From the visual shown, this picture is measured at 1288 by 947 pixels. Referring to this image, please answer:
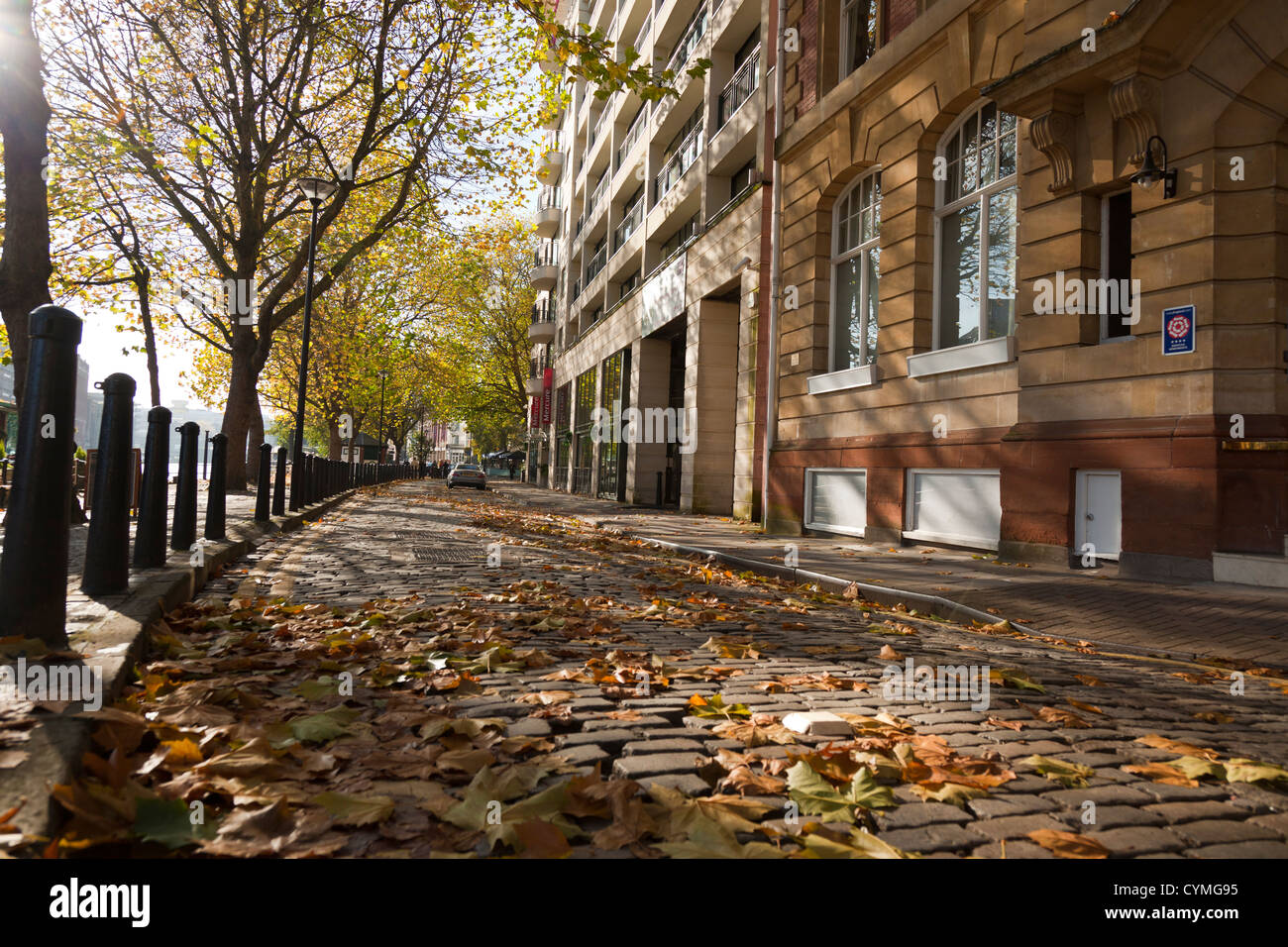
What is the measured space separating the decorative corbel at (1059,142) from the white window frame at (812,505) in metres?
4.85

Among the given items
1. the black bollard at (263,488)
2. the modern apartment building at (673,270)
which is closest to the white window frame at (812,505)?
the modern apartment building at (673,270)

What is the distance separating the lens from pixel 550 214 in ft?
157

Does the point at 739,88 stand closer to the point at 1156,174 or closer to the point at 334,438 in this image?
the point at 1156,174

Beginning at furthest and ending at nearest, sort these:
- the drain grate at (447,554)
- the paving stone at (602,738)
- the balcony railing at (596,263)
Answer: the balcony railing at (596,263), the drain grate at (447,554), the paving stone at (602,738)

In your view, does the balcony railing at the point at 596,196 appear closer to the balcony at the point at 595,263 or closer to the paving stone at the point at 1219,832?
the balcony at the point at 595,263

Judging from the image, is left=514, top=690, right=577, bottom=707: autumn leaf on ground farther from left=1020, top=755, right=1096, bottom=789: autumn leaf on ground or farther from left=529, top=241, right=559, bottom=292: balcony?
left=529, top=241, right=559, bottom=292: balcony

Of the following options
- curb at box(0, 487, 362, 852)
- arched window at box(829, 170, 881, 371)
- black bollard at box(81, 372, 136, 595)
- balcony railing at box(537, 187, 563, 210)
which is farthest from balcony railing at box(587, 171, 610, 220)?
→ black bollard at box(81, 372, 136, 595)

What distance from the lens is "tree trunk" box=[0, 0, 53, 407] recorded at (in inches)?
340

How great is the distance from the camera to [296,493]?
15.5m

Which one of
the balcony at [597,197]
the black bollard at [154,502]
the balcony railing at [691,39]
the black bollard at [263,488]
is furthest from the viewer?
the balcony at [597,197]

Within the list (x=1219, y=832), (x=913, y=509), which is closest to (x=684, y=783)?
(x=1219, y=832)

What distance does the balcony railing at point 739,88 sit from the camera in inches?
686

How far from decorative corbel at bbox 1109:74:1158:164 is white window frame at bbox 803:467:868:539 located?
5.58 metres

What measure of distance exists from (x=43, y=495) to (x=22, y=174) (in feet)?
25.8
